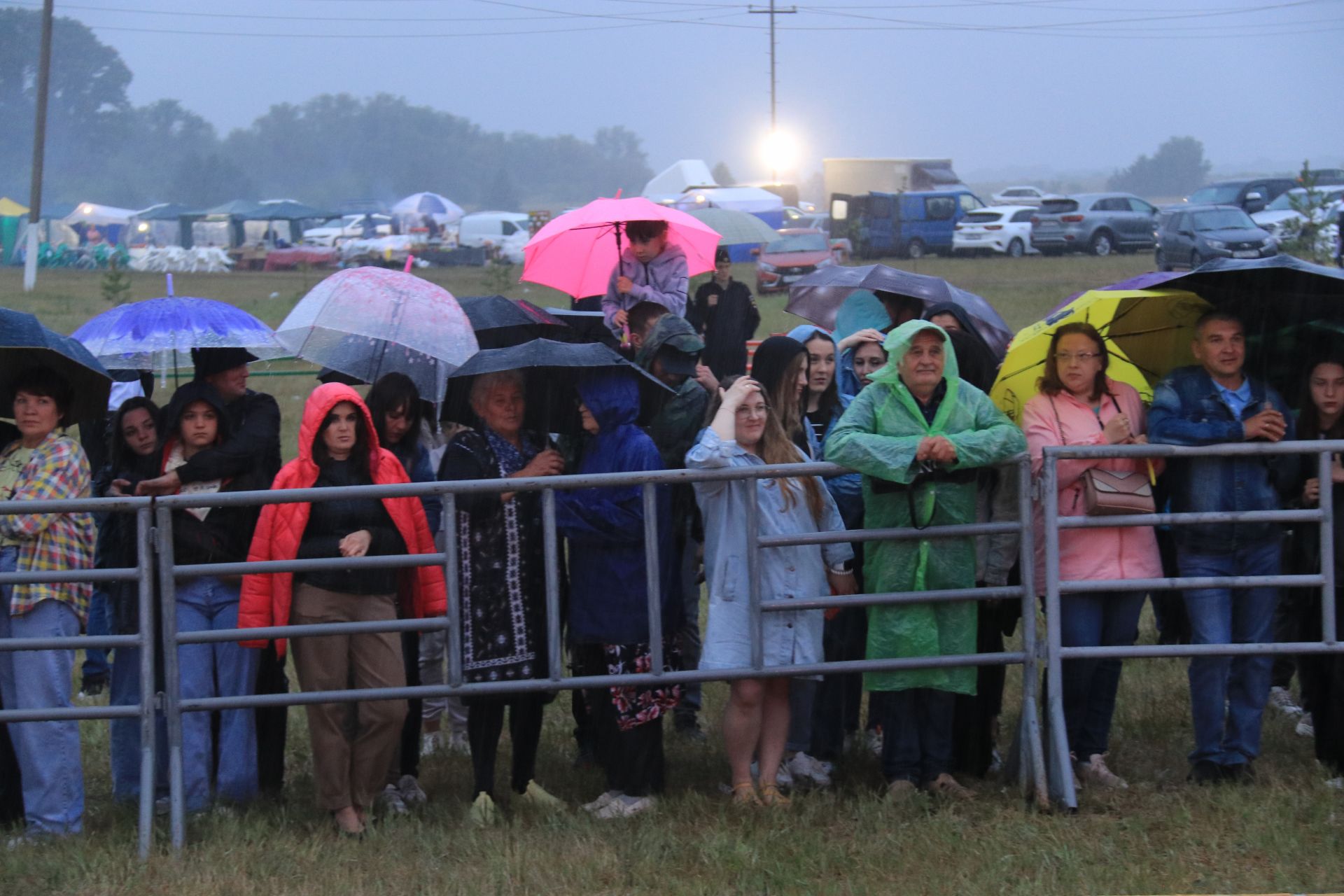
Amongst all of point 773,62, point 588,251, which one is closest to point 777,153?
point 773,62

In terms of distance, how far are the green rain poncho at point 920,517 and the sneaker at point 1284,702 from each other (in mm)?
1895

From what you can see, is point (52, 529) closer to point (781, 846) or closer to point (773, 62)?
point (781, 846)

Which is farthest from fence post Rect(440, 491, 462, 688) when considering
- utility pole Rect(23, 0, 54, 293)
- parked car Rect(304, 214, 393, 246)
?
parked car Rect(304, 214, 393, 246)

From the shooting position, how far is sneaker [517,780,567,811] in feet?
17.5

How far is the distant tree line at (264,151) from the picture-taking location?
289 ft

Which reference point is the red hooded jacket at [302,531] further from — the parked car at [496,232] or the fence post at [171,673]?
the parked car at [496,232]

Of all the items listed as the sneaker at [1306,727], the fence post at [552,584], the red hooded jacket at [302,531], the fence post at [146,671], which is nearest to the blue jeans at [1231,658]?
the sneaker at [1306,727]

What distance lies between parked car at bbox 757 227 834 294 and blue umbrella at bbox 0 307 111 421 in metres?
23.3

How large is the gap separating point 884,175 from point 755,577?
158 ft

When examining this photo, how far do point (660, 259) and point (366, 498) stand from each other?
2.91m

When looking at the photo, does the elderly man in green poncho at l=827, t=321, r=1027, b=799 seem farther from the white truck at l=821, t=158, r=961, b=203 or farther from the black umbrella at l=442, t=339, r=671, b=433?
the white truck at l=821, t=158, r=961, b=203

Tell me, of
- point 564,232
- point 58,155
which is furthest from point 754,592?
point 58,155

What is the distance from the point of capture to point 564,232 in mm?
8148

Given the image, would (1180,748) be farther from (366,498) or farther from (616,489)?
(366,498)
